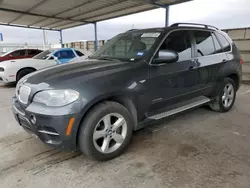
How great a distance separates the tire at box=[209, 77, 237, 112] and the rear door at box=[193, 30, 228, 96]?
360 mm

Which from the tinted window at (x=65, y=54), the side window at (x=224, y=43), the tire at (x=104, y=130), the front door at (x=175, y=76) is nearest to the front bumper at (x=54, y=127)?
the tire at (x=104, y=130)

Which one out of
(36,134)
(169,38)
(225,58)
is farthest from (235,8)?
(36,134)

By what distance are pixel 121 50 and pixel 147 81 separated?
0.84 m

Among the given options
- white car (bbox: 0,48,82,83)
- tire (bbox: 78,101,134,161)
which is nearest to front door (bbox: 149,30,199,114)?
tire (bbox: 78,101,134,161)

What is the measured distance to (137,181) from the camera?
6.39 feet

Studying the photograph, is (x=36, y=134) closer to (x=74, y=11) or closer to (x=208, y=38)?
(x=208, y=38)

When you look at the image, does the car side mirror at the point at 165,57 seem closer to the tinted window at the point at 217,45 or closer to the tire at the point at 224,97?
the tinted window at the point at 217,45

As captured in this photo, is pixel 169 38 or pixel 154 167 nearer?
pixel 154 167

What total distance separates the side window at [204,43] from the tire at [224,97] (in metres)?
0.72

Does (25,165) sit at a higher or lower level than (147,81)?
lower

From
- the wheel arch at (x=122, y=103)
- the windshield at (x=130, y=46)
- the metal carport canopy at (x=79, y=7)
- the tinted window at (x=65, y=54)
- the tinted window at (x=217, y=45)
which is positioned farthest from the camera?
the metal carport canopy at (x=79, y=7)

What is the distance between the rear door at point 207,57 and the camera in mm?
3152

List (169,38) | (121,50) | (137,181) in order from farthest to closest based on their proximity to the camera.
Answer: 1. (121,50)
2. (169,38)
3. (137,181)

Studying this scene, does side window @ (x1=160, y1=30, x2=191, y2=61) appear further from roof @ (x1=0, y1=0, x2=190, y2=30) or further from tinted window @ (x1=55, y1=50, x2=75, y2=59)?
tinted window @ (x1=55, y1=50, x2=75, y2=59)
